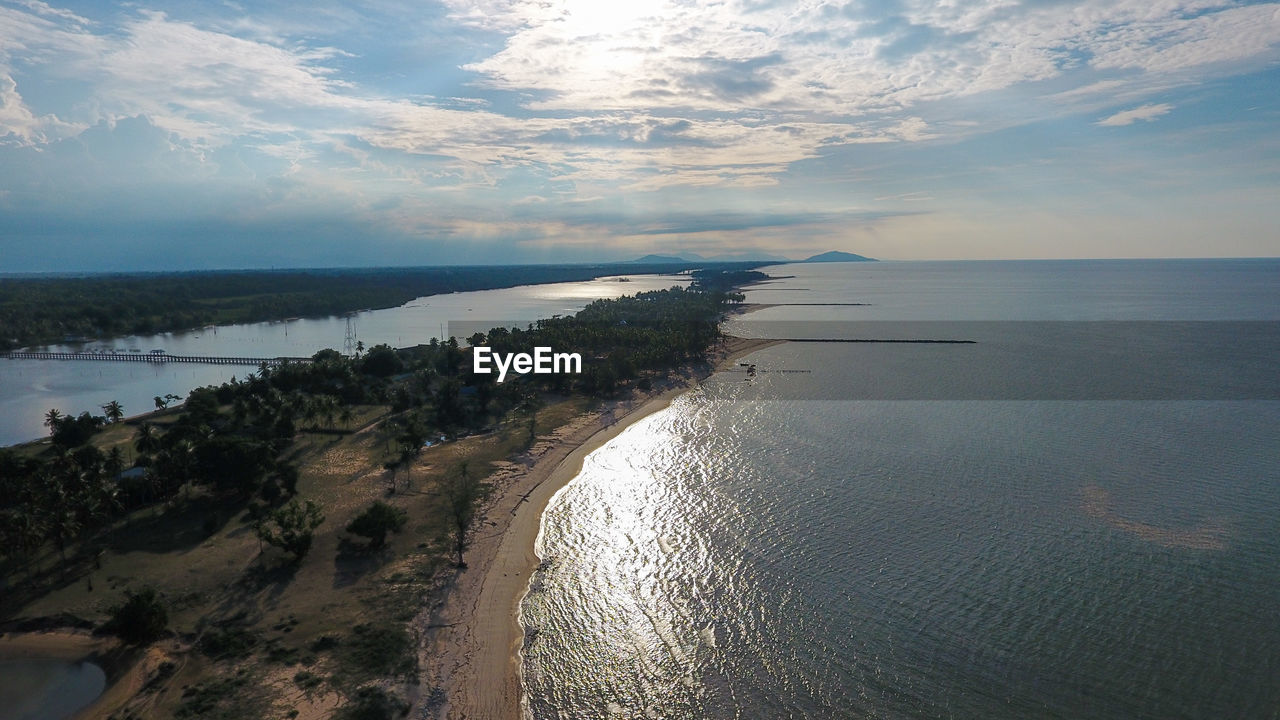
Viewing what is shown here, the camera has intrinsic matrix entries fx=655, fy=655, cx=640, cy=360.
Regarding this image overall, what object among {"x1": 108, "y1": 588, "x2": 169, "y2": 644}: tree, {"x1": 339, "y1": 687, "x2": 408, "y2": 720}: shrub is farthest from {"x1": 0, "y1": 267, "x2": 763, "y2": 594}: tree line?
{"x1": 339, "y1": 687, "x2": 408, "y2": 720}: shrub

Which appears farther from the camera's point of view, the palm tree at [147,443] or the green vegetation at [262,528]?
the palm tree at [147,443]

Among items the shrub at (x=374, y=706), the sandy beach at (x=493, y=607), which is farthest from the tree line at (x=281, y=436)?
the shrub at (x=374, y=706)

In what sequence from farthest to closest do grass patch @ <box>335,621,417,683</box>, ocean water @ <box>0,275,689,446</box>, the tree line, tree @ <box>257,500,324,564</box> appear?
1. ocean water @ <box>0,275,689,446</box>
2. the tree line
3. tree @ <box>257,500,324,564</box>
4. grass patch @ <box>335,621,417,683</box>

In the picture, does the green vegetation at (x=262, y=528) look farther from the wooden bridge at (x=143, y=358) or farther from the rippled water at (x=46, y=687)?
the wooden bridge at (x=143, y=358)

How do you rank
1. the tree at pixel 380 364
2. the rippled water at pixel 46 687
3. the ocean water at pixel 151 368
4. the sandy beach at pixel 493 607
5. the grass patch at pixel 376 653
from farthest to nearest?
the tree at pixel 380 364
the ocean water at pixel 151 368
the grass patch at pixel 376 653
the sandy beach at pixel 493 607
the rippled water at pixel 46 687

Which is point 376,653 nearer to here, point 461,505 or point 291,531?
point 291,531

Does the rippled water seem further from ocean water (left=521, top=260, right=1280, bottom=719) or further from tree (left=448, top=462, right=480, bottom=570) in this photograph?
ocean water (left=521, top=260, right=1280, bottom=719)

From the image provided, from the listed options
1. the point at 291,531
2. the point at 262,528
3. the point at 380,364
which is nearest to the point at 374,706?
the point at 291,531
